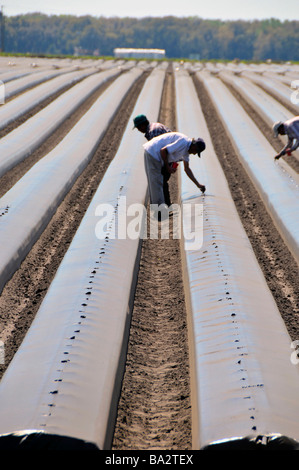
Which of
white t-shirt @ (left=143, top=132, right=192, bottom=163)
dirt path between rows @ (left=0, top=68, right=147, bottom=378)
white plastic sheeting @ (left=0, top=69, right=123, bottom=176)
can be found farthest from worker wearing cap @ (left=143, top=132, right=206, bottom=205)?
white plastic sheeting @ (left=0, top=69, right=123, bottom=176)

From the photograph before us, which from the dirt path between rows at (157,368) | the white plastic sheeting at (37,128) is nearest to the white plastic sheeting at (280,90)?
the white plastic sheeting at (37,128)

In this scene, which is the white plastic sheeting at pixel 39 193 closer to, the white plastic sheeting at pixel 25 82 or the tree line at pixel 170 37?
the white plastic sheeting at pixel 25 82

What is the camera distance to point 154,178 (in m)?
6.21

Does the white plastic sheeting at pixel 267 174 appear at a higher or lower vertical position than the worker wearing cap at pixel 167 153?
lower

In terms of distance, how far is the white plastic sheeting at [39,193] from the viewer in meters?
5.21

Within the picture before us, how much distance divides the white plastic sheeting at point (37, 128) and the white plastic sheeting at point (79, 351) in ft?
12.9

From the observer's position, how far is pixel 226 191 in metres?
6.92

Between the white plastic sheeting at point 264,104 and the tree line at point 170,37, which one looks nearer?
the white plastic sheeting at point 264,104

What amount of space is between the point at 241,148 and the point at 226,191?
2.65 metres

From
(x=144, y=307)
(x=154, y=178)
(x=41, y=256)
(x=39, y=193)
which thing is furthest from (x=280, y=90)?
(x=144, y=307)

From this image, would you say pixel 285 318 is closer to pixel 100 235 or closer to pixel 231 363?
pixel 231 363

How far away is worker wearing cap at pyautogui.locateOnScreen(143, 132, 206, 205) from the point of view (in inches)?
225
